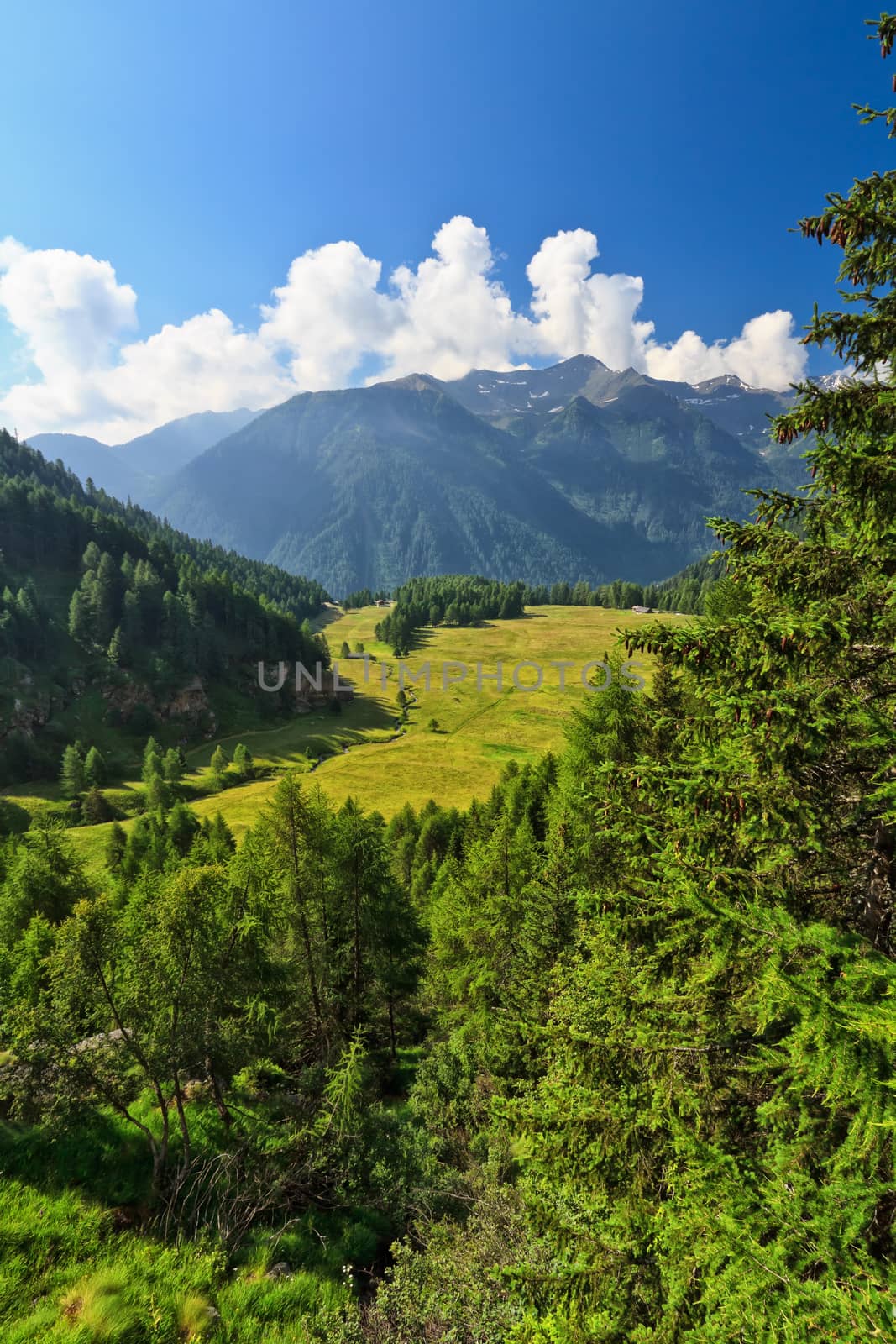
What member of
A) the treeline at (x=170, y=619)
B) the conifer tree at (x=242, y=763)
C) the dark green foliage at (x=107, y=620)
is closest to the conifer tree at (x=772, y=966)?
the conifer tree at (x=242, y=763)

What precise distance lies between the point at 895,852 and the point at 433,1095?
19384 millimetres

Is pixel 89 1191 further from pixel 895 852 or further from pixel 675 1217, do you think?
pixel 895 852

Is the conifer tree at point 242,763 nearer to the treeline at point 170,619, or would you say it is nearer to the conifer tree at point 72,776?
the conifer tree at point 72,776

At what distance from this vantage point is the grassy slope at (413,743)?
3489 inches

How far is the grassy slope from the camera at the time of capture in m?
88.6

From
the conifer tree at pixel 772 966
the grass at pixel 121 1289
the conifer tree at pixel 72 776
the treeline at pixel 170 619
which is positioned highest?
the treeline at pixel 170 619

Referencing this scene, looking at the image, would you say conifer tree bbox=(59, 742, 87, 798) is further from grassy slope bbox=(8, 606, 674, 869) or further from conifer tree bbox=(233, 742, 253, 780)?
conifer tree bbox=(233, 742, 253, 780)

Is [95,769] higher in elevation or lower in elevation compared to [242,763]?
higher

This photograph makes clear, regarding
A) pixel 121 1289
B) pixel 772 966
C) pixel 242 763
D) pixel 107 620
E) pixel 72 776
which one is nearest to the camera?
pixel 772 966

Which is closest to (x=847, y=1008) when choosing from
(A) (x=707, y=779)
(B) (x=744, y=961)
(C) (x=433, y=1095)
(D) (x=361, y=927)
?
(B) (x=744, y=961)

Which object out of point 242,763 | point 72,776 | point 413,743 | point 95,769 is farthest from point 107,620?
point 413,743

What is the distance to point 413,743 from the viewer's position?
11756cm

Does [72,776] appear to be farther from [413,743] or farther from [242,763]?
[413,743]

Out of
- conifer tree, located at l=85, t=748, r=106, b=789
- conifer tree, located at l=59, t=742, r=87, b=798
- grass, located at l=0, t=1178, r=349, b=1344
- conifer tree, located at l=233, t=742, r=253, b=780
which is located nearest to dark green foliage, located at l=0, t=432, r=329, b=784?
conifer tree, located at l=59, t=742, r=87, b=798
